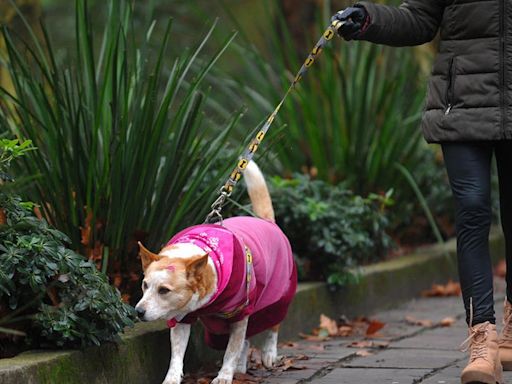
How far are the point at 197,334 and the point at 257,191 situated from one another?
699mm

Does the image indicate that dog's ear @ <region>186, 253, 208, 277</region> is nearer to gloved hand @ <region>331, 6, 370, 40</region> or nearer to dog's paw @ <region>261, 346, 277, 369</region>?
dog's paw @ <region>261, 346, 277, 369</region>

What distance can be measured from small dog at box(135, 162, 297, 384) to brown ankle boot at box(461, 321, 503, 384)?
0.87 meters

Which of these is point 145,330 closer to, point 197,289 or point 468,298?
point 197,289

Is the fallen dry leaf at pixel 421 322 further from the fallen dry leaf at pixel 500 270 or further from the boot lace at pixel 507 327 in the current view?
the fallen dry leaf at pixel 500 270

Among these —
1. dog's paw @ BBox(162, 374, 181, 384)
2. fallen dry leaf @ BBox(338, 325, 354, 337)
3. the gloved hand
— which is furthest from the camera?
fallen dry leaf @ BBox(338, 325, 354, 337)

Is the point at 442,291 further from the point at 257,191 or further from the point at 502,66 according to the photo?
the point at 502,66

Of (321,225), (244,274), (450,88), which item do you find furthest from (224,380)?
(321,225)

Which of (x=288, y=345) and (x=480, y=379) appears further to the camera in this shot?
(x=288, y=345)

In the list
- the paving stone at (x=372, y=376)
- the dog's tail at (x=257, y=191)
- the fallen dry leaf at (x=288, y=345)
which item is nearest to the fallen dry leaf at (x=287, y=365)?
the paving stone at (x=372, y=376)

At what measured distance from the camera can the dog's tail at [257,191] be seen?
508 centimetres

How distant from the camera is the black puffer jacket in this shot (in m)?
4.51

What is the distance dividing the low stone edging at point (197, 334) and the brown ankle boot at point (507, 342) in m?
1.29

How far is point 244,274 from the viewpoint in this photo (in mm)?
4457

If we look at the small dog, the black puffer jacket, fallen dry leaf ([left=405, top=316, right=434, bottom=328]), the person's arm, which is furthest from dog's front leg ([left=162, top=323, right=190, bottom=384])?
fallen dry leaf ([left=405, top=316, right=434, bottom=328])
